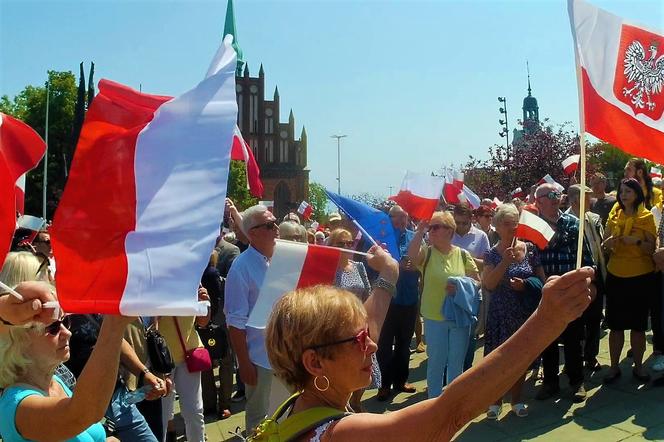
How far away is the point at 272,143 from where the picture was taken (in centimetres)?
7469

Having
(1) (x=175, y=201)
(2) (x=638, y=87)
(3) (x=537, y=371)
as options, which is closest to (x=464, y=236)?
(3) (x=537, y=371)

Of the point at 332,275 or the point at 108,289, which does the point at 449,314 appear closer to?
the point at 332,275

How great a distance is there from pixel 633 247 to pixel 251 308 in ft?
11.6

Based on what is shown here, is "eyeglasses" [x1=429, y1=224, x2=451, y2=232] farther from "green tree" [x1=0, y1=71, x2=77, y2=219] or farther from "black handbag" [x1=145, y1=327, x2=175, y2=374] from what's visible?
"green tree" [x1=0, y1=71, x2=77, y2=219]

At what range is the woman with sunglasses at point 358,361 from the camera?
1411mm

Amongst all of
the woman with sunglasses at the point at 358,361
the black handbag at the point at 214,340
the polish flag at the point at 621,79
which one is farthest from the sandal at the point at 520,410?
the woman with sunglasses at the point at 358,361

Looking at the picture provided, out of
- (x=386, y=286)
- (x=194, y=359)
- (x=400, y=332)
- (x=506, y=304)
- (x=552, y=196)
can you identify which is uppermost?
(x=552, y=196)

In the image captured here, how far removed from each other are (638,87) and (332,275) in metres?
1.80

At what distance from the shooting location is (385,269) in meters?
3.17

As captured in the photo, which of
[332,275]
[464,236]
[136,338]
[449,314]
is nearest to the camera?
[332,275]

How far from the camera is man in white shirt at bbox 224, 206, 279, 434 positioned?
3994 mm

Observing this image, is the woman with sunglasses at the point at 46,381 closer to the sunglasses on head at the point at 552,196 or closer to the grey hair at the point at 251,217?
the grey hair at the point at 251,217

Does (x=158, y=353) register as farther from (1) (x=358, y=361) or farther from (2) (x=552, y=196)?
(2) (x=552, y=196)

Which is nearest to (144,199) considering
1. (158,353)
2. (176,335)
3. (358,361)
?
(358,361)
